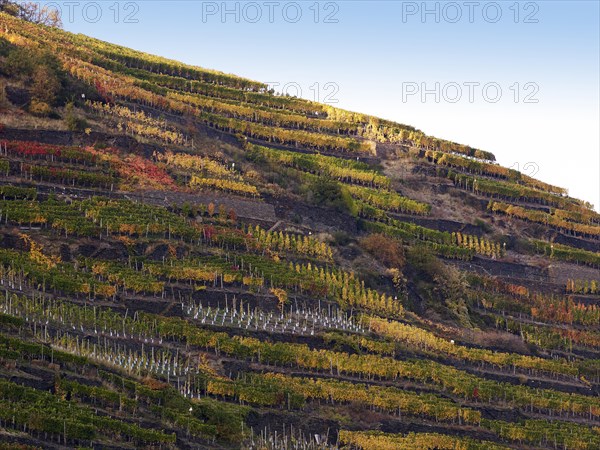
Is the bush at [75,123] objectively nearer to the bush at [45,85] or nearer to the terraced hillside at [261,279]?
the terraced hillside at [261,279]

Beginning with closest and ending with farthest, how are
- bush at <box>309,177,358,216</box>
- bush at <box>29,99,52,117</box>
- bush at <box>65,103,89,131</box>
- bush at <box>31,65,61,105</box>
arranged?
bush at <box>65,103,89,131</box> < bush at <box>29,99,52,117</box> < bush at <box>31,65,61,105</box> < bush at <box>309,177,358,216</box>

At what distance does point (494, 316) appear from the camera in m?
66.8

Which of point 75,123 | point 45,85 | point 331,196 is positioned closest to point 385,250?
point 331,196

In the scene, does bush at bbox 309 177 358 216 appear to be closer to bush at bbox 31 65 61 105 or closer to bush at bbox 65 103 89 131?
bush at bbox 65 103 89 131

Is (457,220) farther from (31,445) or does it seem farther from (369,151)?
(31,445)

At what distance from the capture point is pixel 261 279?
56.5m

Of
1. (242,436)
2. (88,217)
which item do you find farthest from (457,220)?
(242,436)

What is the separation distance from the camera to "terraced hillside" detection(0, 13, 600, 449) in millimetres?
46000

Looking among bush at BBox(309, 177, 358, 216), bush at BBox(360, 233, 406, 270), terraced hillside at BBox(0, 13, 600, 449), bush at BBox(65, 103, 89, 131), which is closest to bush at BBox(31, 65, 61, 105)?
terraced hillside at BBox(0, 13, 600, 449)

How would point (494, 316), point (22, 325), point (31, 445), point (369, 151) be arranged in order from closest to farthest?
point (31, 445) < point (22, 325) < point (494, 316) < point (369, 151)

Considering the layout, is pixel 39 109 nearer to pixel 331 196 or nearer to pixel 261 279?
pixel 261 279

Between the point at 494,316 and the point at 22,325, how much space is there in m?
31.4

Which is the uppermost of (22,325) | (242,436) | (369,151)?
(369,151)

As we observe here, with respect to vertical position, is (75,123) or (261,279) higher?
(75,123)
